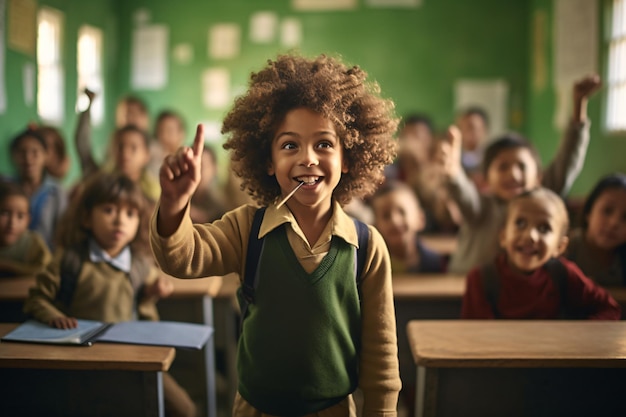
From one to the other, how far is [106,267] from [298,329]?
3.33 ft

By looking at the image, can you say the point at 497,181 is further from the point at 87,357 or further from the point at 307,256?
the point at 87,357

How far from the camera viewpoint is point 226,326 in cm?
292

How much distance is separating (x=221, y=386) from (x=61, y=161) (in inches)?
73.5

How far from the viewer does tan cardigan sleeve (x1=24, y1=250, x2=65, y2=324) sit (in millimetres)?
1862

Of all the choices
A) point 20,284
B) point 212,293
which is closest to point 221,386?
point 212,293

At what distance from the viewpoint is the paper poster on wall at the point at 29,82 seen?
14.3 ft

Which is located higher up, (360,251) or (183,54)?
(183,54)

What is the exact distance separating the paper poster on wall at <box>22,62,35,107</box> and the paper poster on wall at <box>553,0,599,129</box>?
4256mm

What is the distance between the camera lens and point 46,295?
1.96m

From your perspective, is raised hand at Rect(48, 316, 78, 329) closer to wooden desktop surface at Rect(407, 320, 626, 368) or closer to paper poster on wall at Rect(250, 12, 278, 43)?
wooden desktop surface at Rect(407, 320, 626, 368)

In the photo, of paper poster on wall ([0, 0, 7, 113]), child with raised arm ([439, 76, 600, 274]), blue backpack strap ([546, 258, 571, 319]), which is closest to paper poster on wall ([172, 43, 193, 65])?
paper poster on wall ([0, 0, 7, 113])

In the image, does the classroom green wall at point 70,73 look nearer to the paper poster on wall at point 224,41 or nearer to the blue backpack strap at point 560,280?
the paper poster on wall at point 224,41

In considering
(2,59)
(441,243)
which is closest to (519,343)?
(441,243)

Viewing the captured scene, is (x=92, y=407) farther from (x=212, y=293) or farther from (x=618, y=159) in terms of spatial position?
Result: (x=618, y=159)
